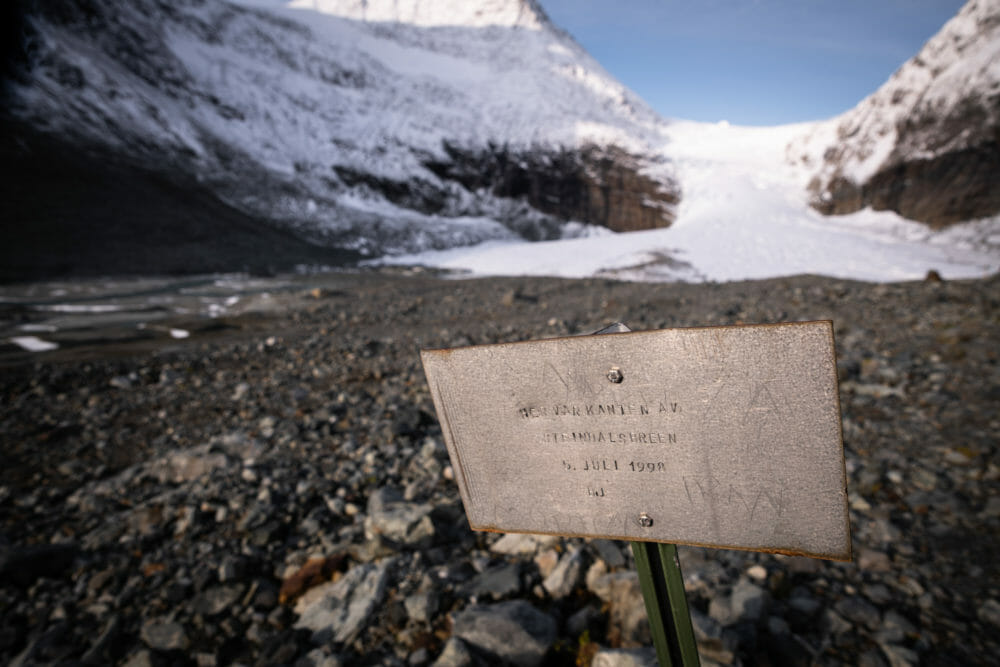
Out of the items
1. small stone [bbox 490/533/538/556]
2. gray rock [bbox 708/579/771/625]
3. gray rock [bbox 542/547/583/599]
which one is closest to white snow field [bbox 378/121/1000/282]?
gray rock [bbox 708/579/771/625]

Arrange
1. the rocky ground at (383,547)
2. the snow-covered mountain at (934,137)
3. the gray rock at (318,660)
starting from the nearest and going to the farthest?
the gray rock at (318,660) → the rocky ground at (383,547) → the snow-covered mountain at (934,137)

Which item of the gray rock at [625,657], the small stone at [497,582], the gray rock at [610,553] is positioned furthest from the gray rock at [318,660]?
the gray rock at [610,553]

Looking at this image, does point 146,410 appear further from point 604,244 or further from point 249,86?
point 249,86

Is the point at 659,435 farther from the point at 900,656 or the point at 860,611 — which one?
the point at 860,611

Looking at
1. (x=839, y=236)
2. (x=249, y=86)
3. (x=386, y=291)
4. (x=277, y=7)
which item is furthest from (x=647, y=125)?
(x=277, y=7)

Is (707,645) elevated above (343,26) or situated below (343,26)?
below

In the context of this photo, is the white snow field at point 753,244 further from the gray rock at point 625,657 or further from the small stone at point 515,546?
the gray rock at point 625,657
